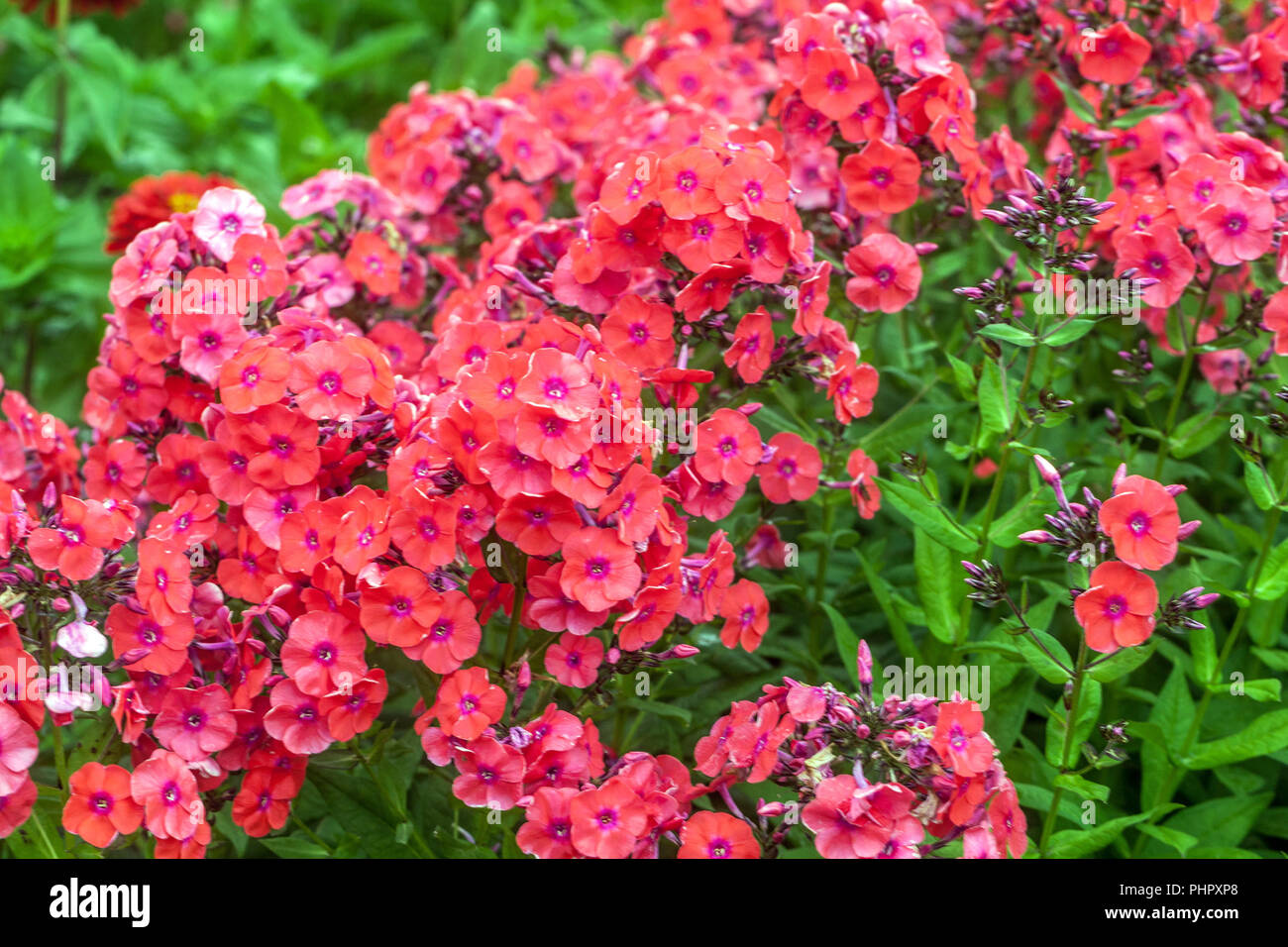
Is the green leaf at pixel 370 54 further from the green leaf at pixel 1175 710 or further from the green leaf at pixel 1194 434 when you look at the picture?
the green leaf at pixel 1175 710

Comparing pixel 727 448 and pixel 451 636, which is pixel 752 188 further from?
pixel 451 636

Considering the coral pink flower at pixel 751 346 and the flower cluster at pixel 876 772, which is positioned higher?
the coral pink flower at pixel 751 346

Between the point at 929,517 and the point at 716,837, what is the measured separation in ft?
2.82

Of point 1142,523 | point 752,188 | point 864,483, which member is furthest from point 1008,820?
point 752,188

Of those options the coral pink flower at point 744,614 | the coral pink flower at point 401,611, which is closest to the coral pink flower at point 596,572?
the coral pink flower at point 401,611

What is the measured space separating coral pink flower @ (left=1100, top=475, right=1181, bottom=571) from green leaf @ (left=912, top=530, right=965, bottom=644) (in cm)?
58

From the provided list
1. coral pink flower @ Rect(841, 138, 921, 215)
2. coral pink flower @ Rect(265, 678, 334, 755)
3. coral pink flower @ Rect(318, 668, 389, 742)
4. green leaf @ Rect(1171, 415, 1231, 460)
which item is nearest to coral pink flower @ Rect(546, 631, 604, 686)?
coral pink flower @ Rect(318, 668, 389, 742)

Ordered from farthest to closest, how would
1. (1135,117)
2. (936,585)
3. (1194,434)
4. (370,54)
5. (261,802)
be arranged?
1. (370,54)
2. (1135,117)
3. (1194,434)
4. (936,585)
5. (261,802)

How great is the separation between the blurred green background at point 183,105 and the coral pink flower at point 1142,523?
3194 millimetres

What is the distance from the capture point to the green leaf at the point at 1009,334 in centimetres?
249

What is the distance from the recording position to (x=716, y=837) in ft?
7.32

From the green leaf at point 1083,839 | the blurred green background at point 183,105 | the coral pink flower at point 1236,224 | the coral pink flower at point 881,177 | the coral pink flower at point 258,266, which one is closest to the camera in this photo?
the green leaf at point 1083,839

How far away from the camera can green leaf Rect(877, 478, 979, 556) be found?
102 inches

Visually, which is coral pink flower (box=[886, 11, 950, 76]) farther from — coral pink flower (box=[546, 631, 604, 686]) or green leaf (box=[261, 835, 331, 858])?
green leaf (box=[261, 835, 331, 858])
